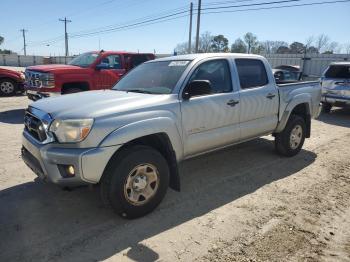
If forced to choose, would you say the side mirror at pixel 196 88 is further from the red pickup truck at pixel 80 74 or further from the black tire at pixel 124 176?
the red pickup truck at pixel 80 74

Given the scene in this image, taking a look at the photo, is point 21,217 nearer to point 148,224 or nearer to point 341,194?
point 148,224

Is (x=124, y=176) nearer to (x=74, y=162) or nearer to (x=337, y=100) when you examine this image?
(x=74, y=162)

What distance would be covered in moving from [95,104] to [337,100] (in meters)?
9.66

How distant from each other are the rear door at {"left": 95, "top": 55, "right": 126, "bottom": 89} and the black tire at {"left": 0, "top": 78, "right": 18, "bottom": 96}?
Result: 5252 millimetres

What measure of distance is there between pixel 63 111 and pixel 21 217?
52.4 inches

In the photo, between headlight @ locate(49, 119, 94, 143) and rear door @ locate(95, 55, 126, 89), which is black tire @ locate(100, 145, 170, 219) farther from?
rear door @ locate(95, 55, 126, 89)

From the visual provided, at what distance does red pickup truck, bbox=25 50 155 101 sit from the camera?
30.8 feet

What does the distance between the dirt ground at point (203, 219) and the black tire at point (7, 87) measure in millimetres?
8937

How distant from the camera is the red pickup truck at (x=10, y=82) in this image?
13297mm

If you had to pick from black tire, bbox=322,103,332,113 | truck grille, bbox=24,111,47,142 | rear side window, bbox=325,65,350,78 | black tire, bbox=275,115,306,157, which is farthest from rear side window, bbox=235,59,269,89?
black tire, bbox=322,103,332,113

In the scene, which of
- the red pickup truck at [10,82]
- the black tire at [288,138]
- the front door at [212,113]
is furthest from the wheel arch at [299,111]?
the red pickup truck at [10,82]

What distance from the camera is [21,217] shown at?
382 centimetres

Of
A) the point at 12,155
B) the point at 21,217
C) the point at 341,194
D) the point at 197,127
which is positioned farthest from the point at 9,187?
the point at 341,194

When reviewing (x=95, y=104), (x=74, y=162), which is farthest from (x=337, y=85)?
(x=74, y=162)
